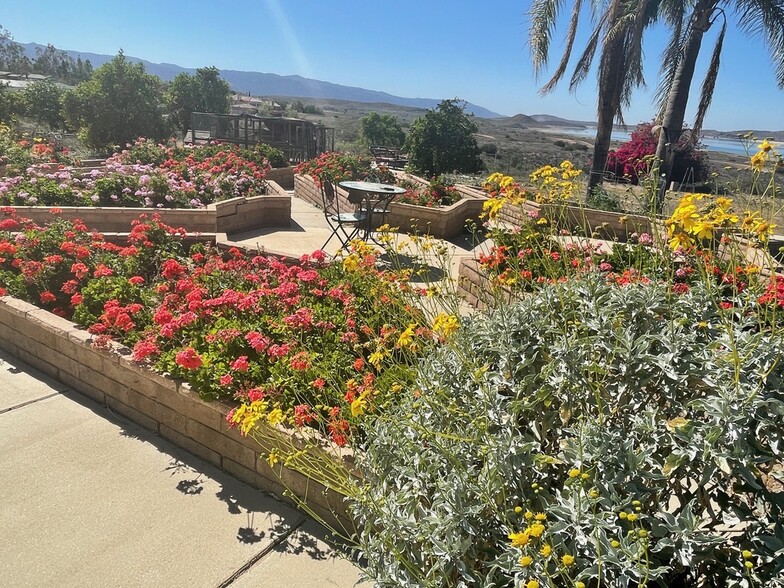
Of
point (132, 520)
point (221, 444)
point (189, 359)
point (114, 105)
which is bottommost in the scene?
point (132, 520)

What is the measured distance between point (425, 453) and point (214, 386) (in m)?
1.29

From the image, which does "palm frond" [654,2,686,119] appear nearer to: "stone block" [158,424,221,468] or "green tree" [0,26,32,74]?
"stone block" [158,424,221,468]

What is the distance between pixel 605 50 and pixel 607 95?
886 mm

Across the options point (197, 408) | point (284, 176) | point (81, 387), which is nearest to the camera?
point (197, 408)

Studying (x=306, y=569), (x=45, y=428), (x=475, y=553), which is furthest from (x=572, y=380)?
(x=45, y=428)

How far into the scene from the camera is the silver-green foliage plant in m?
1.37

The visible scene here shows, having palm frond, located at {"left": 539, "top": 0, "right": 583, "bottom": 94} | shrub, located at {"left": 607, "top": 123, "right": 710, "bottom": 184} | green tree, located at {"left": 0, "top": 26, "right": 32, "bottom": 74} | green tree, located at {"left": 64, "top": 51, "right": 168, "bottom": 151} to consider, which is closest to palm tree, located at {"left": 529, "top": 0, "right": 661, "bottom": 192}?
palm frond, located at {"left": 539, "top": 0, "right": 583, "bottom": 94}

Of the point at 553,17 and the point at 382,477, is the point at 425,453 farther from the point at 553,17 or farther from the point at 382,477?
the point at 553,17

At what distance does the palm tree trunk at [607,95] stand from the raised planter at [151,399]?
9.61 meters

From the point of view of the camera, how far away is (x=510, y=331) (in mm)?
2000

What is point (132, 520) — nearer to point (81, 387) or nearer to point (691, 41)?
point (81, 387)

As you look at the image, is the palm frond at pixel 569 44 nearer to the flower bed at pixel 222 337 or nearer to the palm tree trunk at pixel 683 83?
the palm tree trunk at pixel 683 83

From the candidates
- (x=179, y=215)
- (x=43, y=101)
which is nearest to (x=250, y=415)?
(x=179, y=215)

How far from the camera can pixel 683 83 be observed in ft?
31.7
